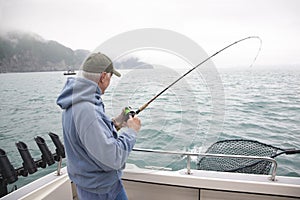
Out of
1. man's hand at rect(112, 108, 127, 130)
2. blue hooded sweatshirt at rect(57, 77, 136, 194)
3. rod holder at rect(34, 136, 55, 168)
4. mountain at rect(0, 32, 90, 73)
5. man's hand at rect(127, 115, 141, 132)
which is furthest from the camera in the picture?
mountain at rect(0, 32, 90, 73)

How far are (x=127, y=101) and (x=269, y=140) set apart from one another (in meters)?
2.49

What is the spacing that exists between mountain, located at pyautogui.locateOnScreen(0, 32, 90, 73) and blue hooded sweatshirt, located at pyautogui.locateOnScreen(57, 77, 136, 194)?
34.5 inches

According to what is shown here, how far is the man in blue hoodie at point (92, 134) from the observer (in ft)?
2.13

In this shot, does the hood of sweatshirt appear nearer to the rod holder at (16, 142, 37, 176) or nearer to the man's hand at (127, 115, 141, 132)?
the man's hand at (127, 115, 141, 132)

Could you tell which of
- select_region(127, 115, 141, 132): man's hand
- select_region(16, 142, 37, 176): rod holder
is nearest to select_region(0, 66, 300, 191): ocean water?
select_region(16, 142, 37, 176): rod holder

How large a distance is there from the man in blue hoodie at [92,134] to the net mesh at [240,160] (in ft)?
2.58

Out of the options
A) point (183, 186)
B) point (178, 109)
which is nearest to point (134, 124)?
point (178, 109)

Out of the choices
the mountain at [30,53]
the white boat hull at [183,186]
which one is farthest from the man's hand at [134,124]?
the mountain at [30,53]

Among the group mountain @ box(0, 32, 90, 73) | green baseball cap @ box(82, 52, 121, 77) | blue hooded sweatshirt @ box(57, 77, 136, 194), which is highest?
mountain @ box(0, 32, 90, 73)

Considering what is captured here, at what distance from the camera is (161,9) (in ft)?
6.74

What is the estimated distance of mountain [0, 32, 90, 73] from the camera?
5.18 feet

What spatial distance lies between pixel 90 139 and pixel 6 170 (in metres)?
0.62

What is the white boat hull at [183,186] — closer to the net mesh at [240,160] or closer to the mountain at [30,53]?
the net mesh at [240,160]

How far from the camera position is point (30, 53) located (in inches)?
72.3
